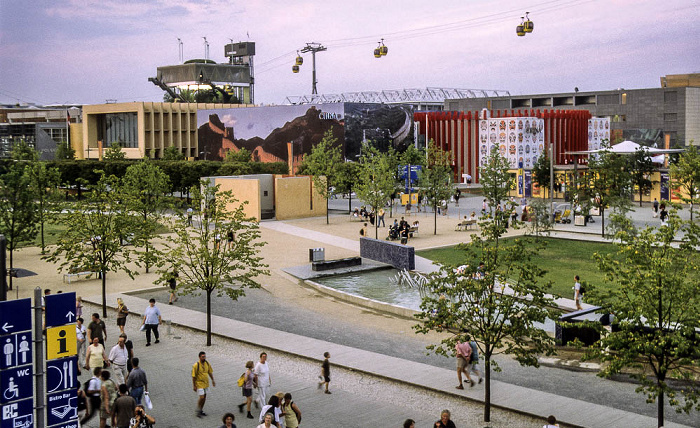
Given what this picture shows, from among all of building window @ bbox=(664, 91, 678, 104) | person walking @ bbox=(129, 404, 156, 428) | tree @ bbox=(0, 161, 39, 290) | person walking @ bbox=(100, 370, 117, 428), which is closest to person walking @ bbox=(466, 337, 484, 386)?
person walking @ bbox=(129, 404, 156, 428)

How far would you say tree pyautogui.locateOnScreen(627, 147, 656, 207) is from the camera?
181ft

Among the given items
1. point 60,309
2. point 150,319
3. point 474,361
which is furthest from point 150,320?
point 60,309

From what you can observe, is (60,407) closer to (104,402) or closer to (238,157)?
(104,402)

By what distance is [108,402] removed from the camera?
14312 millimetres

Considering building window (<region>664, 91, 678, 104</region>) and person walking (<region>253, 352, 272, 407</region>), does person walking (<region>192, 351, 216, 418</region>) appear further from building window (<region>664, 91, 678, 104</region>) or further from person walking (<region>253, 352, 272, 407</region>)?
building window (<region>664, 91, 678, 104</region>)

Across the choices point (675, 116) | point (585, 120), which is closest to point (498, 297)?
point (585, 120)

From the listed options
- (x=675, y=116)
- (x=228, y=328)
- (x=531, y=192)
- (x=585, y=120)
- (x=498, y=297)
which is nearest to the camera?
(x=498, y=297)

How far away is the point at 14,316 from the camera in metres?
9.84

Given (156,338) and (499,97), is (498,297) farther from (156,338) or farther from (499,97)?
(499,97)

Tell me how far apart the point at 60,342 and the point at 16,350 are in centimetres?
68

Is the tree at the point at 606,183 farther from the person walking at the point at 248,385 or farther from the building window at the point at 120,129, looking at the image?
the building window at the point at 120,129

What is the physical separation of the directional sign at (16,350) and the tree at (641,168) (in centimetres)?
5137

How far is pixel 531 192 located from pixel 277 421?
5670cm

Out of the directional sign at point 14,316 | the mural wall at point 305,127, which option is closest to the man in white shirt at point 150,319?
the directional sign at point 14,316
